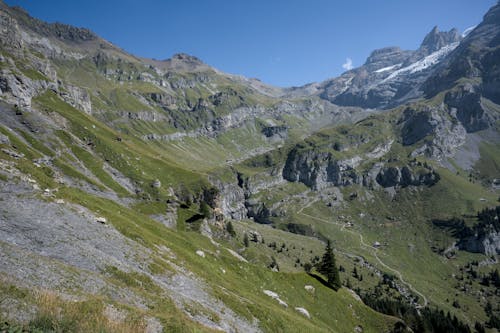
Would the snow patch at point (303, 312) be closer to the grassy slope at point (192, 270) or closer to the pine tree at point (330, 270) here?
the grassy slope at point (192, 270)

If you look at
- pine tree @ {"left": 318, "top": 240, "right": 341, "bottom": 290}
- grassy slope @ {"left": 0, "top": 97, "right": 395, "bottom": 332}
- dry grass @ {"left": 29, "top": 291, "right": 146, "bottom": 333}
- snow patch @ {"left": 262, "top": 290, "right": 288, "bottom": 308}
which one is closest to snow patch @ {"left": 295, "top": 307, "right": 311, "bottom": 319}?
grassy slope @ {"left": 0, "top": 97, "right": 395, "bottom": 332}

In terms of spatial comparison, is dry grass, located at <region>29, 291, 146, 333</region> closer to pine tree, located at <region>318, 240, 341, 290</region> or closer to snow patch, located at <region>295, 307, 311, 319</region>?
snow patch, located at <region>295, 307, 311, 319</region>

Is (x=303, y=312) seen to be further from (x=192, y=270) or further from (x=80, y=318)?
(x=80, y=318)

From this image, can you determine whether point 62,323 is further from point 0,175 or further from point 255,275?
point 255,275

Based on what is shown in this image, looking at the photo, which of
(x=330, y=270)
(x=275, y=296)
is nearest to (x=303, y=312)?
(x=275, y=296)

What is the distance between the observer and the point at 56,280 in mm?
22672

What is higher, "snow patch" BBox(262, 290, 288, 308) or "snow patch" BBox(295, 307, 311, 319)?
"snow patch" BBox(262, 290, 288, 308)

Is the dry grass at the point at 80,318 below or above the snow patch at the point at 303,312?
above

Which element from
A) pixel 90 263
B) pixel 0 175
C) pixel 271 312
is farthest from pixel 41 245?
pixel 271 312

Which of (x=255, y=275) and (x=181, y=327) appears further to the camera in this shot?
(x=255, y=275)

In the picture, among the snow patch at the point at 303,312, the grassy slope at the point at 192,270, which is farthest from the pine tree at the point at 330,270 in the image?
the snow patch at the point at 303,312

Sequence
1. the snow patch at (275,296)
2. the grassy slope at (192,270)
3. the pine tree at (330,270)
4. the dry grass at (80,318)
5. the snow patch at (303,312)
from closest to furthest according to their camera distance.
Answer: the dry grass at (80,318) → the grassy slope at (192,270) → the snow patch at (275,296) → the snow patch at (303,312) → the pine tree at (330,270)

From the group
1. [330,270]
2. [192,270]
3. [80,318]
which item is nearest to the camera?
[80,318]

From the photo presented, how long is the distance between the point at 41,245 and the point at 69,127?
4837 inches
